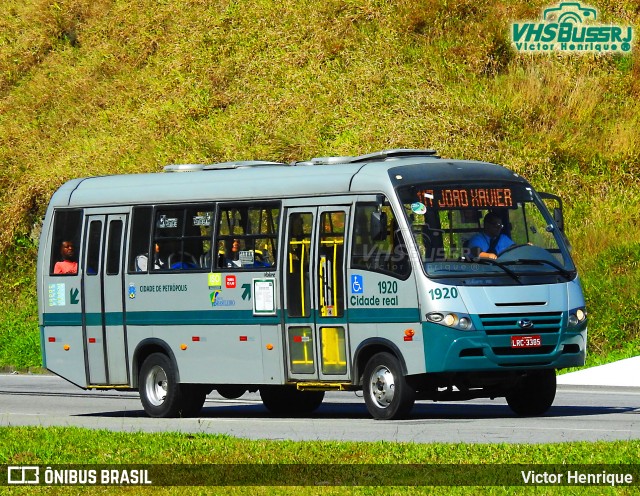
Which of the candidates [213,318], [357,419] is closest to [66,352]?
[213,318]

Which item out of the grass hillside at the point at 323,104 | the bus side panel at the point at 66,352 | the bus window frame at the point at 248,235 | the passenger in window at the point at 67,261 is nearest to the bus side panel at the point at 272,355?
the bus window frame at the point at 248,235

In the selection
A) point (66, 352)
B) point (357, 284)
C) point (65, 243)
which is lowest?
point (66, 352)

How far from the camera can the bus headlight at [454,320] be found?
16.6 metres

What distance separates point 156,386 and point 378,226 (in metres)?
4.46

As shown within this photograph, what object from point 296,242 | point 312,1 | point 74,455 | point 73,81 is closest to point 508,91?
point 312,1

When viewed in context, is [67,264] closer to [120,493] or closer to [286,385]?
[286,385]

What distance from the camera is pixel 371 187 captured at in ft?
57.9

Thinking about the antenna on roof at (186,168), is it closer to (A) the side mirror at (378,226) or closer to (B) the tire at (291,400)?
(B) the tire at (291,400)

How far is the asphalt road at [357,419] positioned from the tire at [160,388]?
0.35 metres

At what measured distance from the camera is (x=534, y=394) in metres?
18.0

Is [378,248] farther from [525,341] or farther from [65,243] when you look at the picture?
[65,243]

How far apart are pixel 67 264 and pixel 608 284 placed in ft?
38.7

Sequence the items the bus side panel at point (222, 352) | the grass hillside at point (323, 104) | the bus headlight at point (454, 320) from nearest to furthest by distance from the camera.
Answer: the bus headlight at point (454, 320), the bus side panel at point (222, 352), the grass hillside at point (323, 104)

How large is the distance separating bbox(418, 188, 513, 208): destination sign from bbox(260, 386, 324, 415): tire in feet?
12.8
